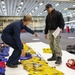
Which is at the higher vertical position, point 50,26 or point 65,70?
point 50,26

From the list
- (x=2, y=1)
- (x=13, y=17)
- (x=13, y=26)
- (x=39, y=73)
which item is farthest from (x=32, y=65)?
(x=13, y=17)

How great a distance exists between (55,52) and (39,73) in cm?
147

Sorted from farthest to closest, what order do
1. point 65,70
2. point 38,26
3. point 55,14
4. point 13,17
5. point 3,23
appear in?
point 38,26 → point 3,23 → point 13,17 → point 55,14 → point 65,70

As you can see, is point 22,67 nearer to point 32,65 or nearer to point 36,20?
point 32,65

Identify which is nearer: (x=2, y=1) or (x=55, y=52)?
(x=55, y=52)

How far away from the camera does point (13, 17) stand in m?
35.7

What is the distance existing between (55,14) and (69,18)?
31643mm

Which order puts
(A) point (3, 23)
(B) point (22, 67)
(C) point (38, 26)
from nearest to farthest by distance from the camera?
(B) point (22, 67) → (A) point (3, 23) → (C) point (38, 26)

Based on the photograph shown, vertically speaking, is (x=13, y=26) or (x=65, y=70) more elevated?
(x=13, y=26)

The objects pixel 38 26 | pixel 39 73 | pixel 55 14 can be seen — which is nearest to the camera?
pixel 39 73

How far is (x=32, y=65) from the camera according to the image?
4.71m

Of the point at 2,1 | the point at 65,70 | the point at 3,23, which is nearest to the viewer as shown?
the point at 65,70

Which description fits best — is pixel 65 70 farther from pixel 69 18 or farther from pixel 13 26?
pixel 69 18

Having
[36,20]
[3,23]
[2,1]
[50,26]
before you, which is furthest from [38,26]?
[50,26]
